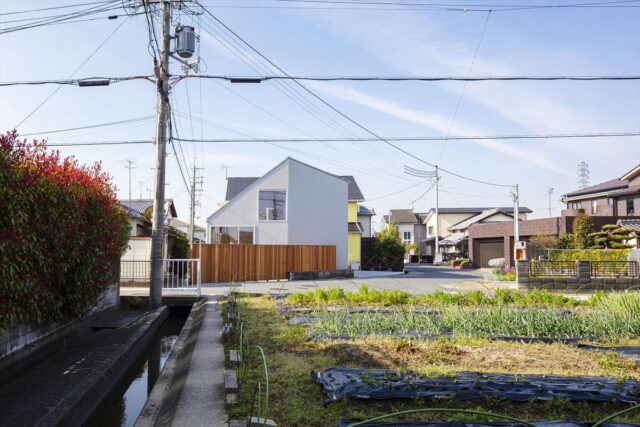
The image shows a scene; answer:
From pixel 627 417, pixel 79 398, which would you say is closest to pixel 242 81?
pixel 79 398

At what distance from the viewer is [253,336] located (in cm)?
752

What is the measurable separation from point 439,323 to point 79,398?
5343mm

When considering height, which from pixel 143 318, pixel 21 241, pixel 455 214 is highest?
pixel 455 214

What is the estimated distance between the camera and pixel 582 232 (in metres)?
25.7

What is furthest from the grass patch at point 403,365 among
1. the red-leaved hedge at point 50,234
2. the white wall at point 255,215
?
the white wall at point 255,215

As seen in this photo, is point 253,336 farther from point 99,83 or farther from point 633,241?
point 633,241

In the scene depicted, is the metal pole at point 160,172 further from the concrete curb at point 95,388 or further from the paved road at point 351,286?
the concrete curb at point 95,388

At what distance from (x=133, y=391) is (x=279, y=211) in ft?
53.1

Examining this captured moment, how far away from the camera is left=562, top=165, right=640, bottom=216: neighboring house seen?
30.3 metres

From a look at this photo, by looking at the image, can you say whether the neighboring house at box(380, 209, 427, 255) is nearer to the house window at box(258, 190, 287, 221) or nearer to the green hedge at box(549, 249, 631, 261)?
the house window at box(258, 190, 287, 221)

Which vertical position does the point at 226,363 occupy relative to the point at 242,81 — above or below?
below

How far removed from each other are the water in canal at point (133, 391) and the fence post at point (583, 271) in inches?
503

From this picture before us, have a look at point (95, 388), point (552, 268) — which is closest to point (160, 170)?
point (95, 388)

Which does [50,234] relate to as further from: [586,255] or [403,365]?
[586,255]
